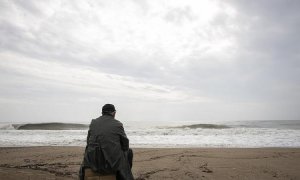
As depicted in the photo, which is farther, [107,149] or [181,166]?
[181,166]

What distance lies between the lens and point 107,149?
3730 millimetres

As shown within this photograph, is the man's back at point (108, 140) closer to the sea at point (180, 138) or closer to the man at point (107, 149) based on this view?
the man at point (107, 149)

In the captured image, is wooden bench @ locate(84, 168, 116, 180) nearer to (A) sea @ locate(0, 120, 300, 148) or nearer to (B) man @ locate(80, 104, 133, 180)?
(B) man @ locate(80, 104, 133, 180)

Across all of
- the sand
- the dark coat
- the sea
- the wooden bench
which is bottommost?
the sand

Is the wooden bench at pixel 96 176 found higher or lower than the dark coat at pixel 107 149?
lower

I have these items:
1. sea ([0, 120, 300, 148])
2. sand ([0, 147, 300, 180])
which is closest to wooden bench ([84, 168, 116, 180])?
sand ([0, 147, 300, 180])

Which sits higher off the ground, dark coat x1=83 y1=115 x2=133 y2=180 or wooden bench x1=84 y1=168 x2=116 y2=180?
dark coat x1=83 y1=115 x2=133 y2=180

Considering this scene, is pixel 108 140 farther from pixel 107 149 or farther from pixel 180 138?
pixel 180 138

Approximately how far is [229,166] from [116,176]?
15.8 feet

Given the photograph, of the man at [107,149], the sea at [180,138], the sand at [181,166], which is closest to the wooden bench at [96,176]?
the man at [107,149]

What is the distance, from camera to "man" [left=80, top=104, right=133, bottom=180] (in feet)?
12.3

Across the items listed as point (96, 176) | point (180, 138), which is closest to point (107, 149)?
point (96, 176)

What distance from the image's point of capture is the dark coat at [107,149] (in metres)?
3.73

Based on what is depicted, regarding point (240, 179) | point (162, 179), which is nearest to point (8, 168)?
point (162, 179)
